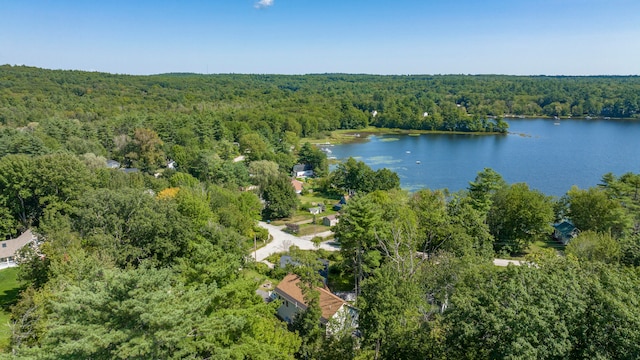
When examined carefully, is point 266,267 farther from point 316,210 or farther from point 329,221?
point 316,210

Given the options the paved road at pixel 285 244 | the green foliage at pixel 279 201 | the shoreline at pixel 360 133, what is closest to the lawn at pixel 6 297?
the paved road at pixel 285 244

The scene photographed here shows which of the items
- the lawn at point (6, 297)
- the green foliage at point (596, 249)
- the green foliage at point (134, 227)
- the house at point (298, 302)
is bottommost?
the lawn at point (6, 297)

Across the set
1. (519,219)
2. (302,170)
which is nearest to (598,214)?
(519,219)

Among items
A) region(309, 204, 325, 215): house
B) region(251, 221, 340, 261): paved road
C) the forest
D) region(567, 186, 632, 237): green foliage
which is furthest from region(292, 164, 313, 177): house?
region(567, 186, 632, 237): green foliage

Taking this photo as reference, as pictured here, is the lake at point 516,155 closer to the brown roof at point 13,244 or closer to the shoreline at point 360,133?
the shoreline at point 360,133

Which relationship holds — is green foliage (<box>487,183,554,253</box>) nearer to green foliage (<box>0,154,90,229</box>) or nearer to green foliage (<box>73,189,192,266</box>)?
green foliage (<box>73,189,192,266</box>)

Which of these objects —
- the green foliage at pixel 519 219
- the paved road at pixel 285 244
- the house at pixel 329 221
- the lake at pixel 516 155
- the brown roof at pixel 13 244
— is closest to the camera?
the brown roof at pixel 13 244

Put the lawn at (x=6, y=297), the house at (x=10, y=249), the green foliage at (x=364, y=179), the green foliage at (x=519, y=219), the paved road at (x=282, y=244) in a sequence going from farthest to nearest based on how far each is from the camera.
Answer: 1. the green foliage at (x=364, y=179)
2. the green foliage at (x=519, y=219)
3. the paved road at (x=282, y=244)
4. the house at (x=10, y=249)
5. the lawn at (x=6, y=297)

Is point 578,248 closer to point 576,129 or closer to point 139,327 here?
point 139,327

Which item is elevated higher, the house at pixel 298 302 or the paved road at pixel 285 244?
the house at pixel 298 302
